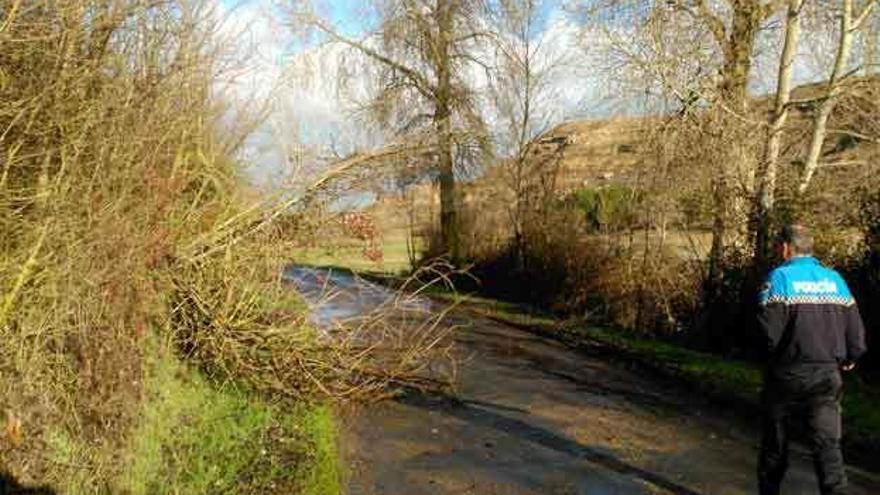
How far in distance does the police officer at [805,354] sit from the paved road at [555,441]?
1.32m

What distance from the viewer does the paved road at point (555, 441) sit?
871 centimetres

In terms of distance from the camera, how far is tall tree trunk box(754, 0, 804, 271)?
50.8 feet

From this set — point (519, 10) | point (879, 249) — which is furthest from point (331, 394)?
point (519, 10)

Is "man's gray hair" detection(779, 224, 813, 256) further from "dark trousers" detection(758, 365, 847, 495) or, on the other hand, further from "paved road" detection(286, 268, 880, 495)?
"paved road" detection(286, 268, 880, 495)

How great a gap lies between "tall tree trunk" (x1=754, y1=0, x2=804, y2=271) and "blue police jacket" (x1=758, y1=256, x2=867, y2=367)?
27.7 feet

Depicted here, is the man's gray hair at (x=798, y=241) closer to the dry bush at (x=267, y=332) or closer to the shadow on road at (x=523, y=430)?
the shadow on road at (x=523, y=430)

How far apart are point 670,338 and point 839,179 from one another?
4.66 metres

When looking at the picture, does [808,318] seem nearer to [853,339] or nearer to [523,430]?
[853,339]

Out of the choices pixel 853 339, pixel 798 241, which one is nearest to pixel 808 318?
pixel 853 339

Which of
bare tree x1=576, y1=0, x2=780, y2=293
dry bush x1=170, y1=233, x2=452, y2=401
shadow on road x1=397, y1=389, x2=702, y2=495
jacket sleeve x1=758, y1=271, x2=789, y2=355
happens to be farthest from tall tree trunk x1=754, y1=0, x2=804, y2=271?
jacket sleeve x1=758, y1=271, x2=789, y2=355

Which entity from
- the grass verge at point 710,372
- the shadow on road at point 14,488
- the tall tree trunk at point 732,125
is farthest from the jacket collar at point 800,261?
the tall tree trunk at point 732,125

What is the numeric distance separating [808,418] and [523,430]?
14.1ft

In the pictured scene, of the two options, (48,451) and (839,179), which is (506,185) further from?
(48,451)

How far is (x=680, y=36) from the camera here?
1892 cm
